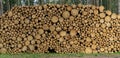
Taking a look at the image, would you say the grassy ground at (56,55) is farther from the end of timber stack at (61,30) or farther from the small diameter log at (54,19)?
the small diameter log at (54,19)

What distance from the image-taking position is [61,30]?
14.2 meters

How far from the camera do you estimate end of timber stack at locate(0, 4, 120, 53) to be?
Answer: 1417cm

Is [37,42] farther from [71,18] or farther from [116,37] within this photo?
[116,37]

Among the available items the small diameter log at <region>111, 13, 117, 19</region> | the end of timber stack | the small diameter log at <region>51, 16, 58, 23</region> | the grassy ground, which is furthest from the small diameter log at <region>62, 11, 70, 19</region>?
the small diameter log at <region>111, 13, 117, 19</region>

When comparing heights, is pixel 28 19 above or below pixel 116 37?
above

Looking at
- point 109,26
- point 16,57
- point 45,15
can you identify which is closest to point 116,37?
point 109,26

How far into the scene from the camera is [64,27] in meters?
14.2

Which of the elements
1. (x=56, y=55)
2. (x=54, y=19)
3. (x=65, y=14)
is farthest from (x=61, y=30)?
(x=56, y=55)

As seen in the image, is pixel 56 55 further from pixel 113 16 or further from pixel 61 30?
pixel 113 16

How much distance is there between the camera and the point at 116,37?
14.4m

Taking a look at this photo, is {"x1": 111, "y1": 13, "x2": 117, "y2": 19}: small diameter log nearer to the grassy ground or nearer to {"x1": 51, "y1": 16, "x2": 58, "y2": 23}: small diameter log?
the grassy ground

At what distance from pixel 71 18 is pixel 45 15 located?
3.36 feet

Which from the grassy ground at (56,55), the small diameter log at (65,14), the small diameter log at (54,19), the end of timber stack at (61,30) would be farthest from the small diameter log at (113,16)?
the small diameter log at (54,19)

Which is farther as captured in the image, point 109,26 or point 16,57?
point 109,26
